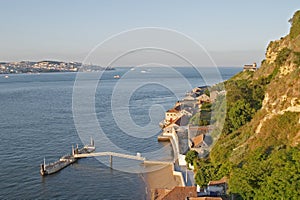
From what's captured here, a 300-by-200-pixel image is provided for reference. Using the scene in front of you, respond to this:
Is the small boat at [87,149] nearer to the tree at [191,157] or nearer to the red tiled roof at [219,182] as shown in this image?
the tree at [191,157]

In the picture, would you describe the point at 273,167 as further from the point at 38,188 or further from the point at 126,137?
the point at 126,137

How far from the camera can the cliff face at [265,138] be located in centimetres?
940

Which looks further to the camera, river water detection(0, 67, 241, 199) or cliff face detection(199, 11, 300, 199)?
river water detection(0, 67, 241, 199)

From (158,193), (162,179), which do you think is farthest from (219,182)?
(162,179)

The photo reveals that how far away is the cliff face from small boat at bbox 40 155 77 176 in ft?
27.2

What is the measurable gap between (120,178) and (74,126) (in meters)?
13.4

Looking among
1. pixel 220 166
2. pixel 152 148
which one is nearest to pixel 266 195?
pixel 220 166

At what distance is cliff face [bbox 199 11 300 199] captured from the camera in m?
9.40

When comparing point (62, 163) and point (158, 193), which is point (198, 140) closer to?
point (158, 193)

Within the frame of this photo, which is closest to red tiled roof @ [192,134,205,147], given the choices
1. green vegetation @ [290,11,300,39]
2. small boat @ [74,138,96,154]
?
small boat @ [74,138,96,154]

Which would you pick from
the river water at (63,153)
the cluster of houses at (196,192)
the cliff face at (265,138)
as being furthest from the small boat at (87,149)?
the cluster of houses at (196,192)

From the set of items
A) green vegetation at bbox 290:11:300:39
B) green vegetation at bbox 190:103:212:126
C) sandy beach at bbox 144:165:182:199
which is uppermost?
green vegetation at bbox 290:11:300:39

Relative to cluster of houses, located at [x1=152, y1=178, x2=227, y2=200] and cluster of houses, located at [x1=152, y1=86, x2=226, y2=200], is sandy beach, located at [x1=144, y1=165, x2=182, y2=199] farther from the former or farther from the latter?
cluster of houses, located at [x1=152, y1=178, x2=227, y2=200]

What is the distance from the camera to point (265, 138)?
13.2 metres
